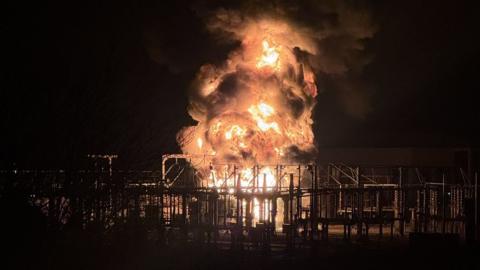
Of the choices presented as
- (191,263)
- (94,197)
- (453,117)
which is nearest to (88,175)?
(94,197)

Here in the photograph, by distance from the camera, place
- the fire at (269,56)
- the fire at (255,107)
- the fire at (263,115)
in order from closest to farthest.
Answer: the fire at (255,107)
the fire at (263,115)
the fire at (269,56)

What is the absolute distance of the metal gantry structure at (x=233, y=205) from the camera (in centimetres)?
1478

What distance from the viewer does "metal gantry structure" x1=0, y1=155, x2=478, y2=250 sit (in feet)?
48.5

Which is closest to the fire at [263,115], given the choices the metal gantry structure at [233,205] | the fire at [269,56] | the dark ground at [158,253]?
the fire at [269,56]

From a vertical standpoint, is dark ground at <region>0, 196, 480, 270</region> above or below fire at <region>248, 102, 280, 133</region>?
below

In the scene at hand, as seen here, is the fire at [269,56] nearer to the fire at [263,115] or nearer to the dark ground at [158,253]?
the fire at [263,115]

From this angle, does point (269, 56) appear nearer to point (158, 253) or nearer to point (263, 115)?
point (263, 115)

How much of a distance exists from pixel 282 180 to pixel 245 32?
333 inches

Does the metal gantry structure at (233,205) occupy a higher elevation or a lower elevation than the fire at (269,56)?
lower

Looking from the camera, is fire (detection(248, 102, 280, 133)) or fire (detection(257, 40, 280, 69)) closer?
fire (detection(248, 102, 280, 133))

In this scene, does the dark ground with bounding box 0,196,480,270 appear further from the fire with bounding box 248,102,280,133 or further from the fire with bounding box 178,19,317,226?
the fire with bounding box 248,102,280,133

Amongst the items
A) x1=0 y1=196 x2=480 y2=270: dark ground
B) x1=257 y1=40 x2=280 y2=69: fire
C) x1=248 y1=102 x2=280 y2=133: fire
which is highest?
x1=257 y1=40 x2=280 y2=69: fire

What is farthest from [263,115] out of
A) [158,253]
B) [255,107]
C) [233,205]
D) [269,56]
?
[158,253]

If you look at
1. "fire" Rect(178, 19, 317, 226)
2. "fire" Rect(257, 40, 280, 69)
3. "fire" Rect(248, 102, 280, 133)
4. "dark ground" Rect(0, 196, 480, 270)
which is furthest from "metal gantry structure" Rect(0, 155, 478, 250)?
"fire" Rect(257, 40, 280, 69)
